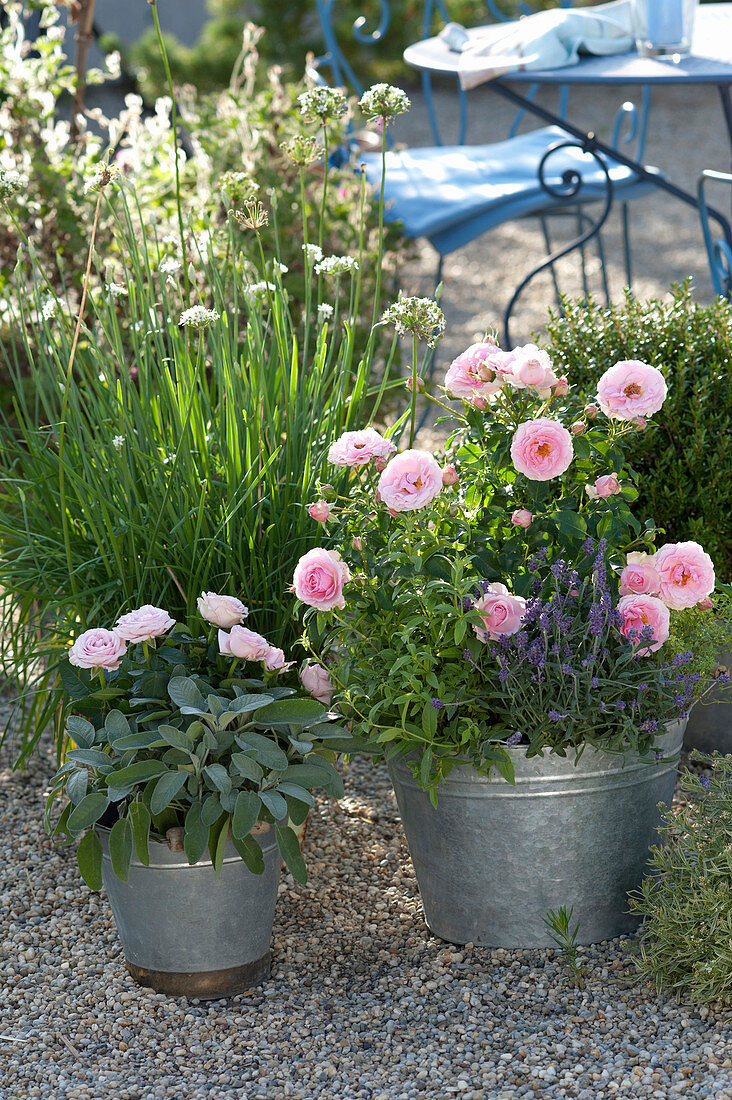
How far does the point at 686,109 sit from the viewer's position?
9500 millimetres

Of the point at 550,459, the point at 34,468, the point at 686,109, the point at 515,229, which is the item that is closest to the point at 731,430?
the point at 550,459

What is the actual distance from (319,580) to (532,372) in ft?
1.43

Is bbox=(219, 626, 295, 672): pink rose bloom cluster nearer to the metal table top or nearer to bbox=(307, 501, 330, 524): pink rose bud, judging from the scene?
bbox=(307, 501, 330, 524): pink rose bud

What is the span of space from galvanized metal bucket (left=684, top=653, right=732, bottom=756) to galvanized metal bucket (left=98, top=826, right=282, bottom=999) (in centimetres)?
92

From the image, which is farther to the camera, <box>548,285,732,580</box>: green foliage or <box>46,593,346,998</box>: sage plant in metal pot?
<box>548,285,732,580</box>: green foliage

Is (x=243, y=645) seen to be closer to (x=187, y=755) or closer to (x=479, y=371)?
(x=187, y=755)

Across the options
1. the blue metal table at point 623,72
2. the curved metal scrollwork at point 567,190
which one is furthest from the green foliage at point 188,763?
the blue metal table at point 623,72

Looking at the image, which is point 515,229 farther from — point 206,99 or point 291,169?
point 291,169

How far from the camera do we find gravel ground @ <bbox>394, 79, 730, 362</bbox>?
557 centimetres

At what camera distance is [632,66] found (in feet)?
8.86

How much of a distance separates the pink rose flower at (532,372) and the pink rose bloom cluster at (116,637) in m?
0.63

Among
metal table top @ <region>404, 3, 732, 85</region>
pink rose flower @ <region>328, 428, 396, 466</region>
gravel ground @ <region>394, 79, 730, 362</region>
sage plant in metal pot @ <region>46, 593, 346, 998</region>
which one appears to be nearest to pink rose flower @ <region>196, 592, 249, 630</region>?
sage plant in metal pot @ <region>46, 593, 346, 998</region>

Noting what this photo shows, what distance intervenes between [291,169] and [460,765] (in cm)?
199

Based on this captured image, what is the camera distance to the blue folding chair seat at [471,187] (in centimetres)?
325
